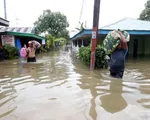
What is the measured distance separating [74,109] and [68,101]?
0.60m

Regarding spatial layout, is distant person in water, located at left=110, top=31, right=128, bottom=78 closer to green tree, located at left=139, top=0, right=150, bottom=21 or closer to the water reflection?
the water reflection

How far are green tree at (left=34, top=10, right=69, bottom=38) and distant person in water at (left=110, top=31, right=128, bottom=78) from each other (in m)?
45.9

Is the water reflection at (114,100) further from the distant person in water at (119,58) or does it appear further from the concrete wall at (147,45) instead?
the concrete wall at (147,45)

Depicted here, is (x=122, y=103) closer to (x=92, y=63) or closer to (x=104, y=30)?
(x=92, y=63)

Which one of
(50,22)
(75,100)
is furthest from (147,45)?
(50,22)

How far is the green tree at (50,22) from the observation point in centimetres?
5296

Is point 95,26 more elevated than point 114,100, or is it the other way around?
point 95,26

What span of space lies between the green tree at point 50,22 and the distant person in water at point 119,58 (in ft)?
151

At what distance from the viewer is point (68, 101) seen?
5.24m

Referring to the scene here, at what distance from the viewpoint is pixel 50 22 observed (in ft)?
174

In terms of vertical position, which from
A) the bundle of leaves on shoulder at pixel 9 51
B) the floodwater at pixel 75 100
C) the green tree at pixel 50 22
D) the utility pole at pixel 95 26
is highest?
the green tree at pixel 50 22

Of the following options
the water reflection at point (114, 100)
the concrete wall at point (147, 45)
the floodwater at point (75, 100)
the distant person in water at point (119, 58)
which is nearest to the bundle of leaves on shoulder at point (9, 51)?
the floodwater at point (75, 100)

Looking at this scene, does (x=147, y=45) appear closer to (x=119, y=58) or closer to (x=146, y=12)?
(x=119, y=58)

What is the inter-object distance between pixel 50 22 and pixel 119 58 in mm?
46631
